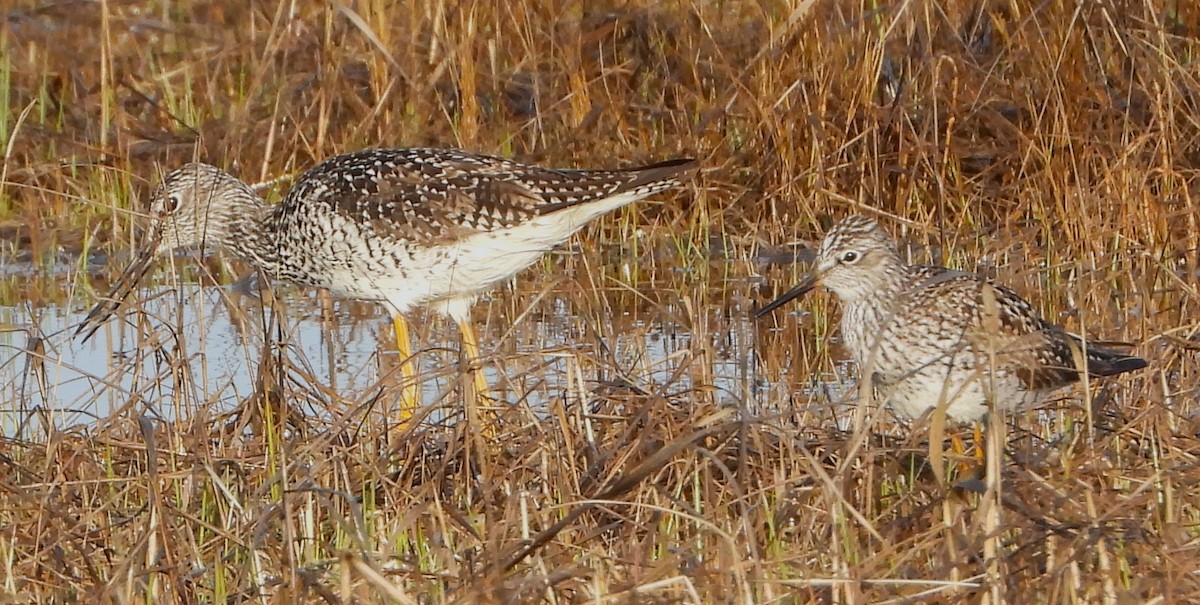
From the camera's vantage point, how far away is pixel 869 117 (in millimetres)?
8141

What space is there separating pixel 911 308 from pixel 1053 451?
731 mm

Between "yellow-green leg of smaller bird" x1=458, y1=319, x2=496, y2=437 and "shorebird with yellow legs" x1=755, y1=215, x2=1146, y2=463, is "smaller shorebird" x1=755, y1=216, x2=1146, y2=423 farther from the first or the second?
"yellow-green leg of smaller bird" x1=458, y1=319, x2=496, y2=437

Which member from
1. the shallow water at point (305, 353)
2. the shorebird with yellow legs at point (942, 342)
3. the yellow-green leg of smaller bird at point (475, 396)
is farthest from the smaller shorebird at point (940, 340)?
the yellow-green leg of smaller bird at point (475, 396)

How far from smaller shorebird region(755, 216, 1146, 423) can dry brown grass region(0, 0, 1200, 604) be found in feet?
0.40

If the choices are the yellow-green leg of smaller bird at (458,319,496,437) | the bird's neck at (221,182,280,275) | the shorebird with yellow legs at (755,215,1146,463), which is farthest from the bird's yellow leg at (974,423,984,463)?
the bird's neck at (221,182,280,275)

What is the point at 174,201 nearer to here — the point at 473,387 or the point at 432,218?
the point at 432,218

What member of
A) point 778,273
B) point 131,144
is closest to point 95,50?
point 131,144

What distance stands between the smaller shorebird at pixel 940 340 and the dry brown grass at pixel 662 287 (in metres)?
0.12

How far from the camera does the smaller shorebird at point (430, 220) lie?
21.8ft

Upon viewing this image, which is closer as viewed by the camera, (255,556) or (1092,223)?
(255,556)

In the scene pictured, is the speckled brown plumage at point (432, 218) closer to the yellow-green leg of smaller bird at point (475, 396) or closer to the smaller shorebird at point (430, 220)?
the smaller shorebird at point (430, 220)

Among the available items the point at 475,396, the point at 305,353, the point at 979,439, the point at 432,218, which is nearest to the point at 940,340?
the point at 979,439

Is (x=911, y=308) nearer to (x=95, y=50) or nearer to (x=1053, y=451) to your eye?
(x=1053, y=451)

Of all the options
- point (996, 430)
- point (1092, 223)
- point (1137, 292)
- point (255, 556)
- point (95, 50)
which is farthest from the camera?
point (95, 50)
